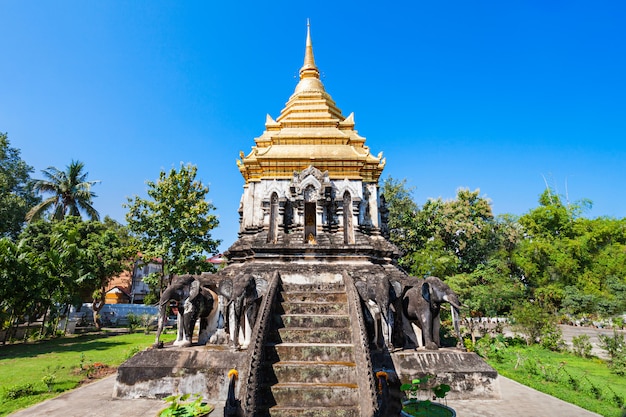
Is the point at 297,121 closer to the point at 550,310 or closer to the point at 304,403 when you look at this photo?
the point at 304,403

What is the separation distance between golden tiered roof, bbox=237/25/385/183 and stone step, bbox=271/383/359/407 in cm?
981

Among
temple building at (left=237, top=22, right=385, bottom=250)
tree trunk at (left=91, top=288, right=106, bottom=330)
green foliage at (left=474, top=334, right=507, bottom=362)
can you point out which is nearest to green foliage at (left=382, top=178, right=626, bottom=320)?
green foliage at (left=474, top=334, right=507, bottom=362)

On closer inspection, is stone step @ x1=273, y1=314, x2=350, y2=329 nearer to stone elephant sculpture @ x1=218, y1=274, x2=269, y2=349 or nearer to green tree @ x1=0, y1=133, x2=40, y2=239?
stone elephant sculpture @ x1=218, y1=274, x2=269, y2=349

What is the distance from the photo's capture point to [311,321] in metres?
8.18

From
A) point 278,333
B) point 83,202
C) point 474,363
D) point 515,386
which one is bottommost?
point 515,386

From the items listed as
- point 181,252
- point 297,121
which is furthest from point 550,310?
point 181,252

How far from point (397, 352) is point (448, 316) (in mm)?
17282

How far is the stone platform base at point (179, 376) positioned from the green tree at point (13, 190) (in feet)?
98.3

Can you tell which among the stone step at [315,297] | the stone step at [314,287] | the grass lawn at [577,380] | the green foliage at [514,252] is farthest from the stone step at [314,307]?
the green foliage at [514,252]

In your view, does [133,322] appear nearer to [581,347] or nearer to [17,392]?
[17,392]

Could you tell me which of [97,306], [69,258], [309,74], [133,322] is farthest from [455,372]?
[97,306]

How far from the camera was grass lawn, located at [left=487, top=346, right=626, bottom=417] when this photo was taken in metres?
8.13

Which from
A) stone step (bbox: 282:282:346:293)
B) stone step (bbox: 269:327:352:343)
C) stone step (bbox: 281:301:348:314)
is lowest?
stone step (bbox: 269:327:352:343)

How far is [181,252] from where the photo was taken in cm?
2477
